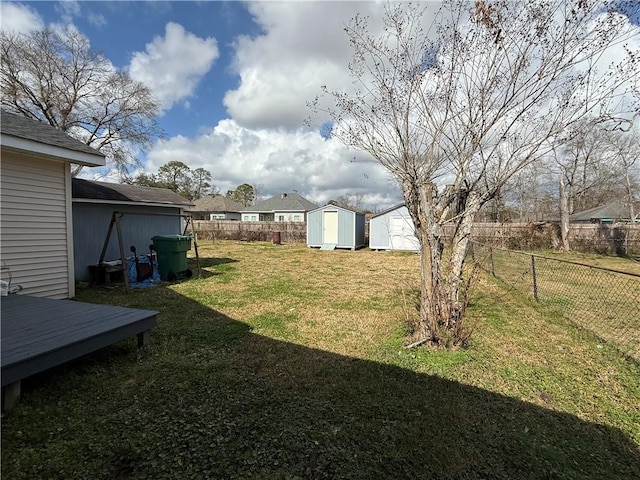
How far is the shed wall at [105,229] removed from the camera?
708 cm

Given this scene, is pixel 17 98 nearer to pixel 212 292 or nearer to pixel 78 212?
pixel 78 212

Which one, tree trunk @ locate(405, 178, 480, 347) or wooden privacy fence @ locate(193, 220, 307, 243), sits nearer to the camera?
tree trunk @ locate(405, 178, 480, 347)

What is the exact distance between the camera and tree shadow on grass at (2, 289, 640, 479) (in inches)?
71.8

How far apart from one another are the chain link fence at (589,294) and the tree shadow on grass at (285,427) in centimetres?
195

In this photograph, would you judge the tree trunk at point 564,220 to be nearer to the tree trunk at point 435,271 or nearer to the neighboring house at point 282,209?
the tree trunk at point 435,271

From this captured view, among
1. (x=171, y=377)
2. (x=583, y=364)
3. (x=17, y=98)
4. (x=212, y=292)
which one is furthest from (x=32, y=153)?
(x=17, y=98)

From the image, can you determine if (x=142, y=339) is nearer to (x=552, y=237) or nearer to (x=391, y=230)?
(x=391, y=230)

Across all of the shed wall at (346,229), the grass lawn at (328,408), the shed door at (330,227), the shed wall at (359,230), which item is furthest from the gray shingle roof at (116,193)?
the shed wall at (359,230)

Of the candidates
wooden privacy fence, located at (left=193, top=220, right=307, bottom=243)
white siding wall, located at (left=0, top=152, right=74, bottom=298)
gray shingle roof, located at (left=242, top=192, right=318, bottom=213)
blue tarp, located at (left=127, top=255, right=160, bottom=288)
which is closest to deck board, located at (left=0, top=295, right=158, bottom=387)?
white siding wall, located at (left=0, top=152, right=74, bottom=298)

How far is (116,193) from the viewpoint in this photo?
8.31m

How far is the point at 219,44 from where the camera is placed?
8000 mm

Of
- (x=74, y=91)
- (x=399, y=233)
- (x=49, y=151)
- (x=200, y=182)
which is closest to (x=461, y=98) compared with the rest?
(x=49, y=151)

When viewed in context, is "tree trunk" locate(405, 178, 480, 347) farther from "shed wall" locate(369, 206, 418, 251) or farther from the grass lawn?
"shed wall" locate(369, 206, 418, 251)

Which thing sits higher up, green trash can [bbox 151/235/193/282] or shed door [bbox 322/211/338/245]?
A: shed door [bbox 322/211/338/245]
